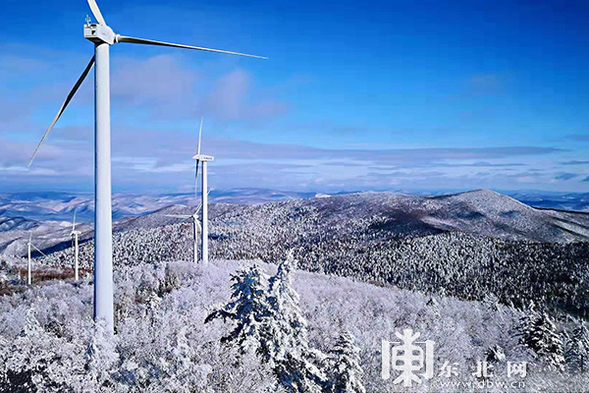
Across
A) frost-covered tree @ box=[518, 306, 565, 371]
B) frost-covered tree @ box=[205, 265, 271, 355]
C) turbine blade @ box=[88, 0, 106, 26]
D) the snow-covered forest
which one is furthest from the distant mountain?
turbine blade @ box=[88, 0, 106, 26]

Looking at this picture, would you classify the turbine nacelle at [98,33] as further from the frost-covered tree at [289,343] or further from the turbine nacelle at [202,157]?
the turbine nacelle at [202,157]

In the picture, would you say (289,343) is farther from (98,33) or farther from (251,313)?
(98,33)

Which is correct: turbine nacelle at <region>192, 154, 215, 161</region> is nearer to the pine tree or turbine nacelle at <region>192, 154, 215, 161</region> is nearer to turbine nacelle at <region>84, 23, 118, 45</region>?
turbine nacelle at <region>84, 23, 118, 45</region>

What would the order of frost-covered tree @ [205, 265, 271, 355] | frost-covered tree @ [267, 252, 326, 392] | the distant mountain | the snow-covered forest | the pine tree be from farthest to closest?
the distant mountain → frost-covered tree @ [205, 265, 271, 355] → frost-covered tree @ [267, 252, 326, 392] → the pine tree → the snow-covered forest

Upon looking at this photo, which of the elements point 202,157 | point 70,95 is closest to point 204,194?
point 202,157

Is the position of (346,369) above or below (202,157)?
below

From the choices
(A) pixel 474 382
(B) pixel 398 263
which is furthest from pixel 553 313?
(A) pixel 474 382
